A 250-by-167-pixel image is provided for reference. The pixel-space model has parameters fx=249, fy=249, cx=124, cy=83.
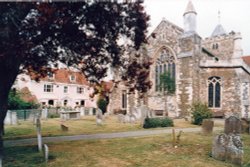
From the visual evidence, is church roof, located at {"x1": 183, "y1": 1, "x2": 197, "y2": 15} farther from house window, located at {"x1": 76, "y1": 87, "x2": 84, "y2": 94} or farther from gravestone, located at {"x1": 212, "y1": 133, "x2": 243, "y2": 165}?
house window, located at {"x1": 76, "y1": 87, "x2": 84, "y2": 94}

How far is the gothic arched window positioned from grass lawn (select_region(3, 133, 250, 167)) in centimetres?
1853

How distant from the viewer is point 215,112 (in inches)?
1028

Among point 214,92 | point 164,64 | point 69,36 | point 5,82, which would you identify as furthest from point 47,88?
point 69,36

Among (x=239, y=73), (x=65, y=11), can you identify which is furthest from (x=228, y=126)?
(x=239, y=73)

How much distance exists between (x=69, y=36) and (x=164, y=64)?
77.9ft

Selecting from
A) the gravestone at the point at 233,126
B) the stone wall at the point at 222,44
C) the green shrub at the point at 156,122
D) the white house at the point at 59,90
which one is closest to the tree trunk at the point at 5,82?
the gravestone at the point at 233,126

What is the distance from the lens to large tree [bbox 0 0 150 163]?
6.86m

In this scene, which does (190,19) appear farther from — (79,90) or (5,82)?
(79,90)

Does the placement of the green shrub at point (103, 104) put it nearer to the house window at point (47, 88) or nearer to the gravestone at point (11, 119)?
the house window at point (47, 88)

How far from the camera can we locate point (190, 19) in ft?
92.0

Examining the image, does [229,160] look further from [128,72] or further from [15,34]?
[15,34]

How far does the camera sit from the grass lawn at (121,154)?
8.03m

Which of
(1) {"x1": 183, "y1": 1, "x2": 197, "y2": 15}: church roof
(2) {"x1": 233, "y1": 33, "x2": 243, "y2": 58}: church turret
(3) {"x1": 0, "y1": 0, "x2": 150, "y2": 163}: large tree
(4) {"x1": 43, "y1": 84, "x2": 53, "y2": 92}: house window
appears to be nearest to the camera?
(3) {"x1": 0, "y1": 0, "x2": 150, "y2": 163}: large tree

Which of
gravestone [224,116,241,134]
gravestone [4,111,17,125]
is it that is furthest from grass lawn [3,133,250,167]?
gravestone [4,111,17,125]
